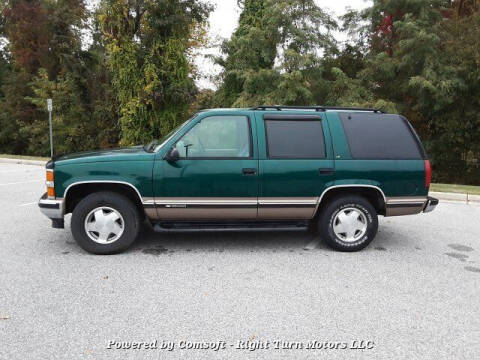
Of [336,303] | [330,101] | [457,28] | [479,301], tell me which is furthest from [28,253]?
[457,28]

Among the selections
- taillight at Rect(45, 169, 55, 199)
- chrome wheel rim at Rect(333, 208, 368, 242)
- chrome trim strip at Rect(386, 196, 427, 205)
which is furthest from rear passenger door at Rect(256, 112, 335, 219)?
taillight at Rect(45, 169, 55, 199)

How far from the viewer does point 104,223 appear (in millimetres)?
4801

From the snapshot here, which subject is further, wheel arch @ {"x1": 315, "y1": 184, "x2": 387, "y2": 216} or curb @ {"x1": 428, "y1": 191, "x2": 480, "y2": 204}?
curb @ {"x1": 428, "y1": 191, "x2": 480, "y2": 204}

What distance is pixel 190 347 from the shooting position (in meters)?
2.84

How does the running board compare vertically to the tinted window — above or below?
below

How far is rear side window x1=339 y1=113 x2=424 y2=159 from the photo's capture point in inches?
199

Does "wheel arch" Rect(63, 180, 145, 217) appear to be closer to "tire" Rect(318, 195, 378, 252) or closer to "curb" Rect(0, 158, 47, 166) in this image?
"tire" Rect(318, 195, 378, 252)

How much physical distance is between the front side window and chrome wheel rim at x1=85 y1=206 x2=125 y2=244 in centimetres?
128

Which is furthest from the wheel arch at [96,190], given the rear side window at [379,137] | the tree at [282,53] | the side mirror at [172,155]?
the tree at [282,53]

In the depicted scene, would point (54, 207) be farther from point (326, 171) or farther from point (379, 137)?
point (379, 137)

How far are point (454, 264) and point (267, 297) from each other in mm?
2612

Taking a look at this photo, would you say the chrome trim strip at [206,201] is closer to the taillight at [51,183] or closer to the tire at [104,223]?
the tire at [104,223]

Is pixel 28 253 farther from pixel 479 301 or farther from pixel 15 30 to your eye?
pixel 15 30

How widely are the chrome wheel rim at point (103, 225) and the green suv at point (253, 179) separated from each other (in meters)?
0.01
